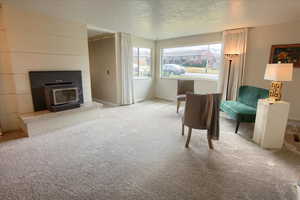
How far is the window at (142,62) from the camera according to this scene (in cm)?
585

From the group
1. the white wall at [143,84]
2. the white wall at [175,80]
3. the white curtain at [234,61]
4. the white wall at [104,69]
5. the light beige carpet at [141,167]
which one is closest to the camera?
the light beige carpet at [141,167]

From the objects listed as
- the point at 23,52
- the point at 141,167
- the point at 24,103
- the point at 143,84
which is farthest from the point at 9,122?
the point at 143,84

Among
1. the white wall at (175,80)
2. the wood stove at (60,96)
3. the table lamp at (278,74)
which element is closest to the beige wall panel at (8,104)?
the wood stove at (60,96)

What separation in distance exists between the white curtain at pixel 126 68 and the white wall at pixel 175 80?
1.47 m

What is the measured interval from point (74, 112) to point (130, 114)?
4.79 feet

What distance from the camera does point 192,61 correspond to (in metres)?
5.64

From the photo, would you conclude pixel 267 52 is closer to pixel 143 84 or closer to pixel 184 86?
pixel 184 86

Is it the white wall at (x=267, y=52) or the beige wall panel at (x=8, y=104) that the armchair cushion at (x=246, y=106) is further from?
the beige wall panel at (x=8, y=104)

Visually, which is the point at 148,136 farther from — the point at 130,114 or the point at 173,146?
the point at 130,114

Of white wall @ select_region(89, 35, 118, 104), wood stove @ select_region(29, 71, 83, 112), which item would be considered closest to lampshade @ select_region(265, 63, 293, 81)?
wood stove @ select_region(29, 71, 83, 112)

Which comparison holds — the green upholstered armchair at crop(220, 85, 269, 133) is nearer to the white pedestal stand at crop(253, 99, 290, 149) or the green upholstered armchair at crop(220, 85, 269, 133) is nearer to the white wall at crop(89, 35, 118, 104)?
the white pedestal stand at crop(253, 99, 290, 149)

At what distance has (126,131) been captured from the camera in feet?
10.7

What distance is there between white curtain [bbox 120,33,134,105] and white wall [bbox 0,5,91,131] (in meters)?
1.74

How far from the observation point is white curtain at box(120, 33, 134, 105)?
16.6 ft
